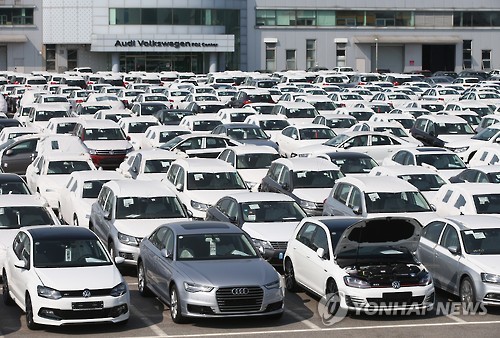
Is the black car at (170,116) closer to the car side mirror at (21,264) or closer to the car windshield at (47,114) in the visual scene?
the car windshield at (47,114)

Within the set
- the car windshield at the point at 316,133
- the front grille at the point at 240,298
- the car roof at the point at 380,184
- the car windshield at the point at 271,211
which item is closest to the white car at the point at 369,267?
the front grille at the point at 240,298

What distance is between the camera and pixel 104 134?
37375 millimetres

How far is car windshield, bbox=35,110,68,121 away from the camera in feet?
148

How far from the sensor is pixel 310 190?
87.4ft

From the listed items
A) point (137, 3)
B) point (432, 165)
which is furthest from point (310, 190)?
point (137, 3)

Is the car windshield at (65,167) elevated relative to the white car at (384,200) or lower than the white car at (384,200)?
elevated

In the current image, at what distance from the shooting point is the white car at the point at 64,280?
648 inches

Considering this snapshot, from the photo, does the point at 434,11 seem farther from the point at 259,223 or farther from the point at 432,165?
the point at 259,223

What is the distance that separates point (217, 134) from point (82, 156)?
7.28 m

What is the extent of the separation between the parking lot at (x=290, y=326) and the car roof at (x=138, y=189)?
4410 millimetres

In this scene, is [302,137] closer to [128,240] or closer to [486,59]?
[128,240]

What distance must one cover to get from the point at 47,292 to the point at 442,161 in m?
15.3

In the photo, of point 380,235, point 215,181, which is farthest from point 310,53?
point 380,235

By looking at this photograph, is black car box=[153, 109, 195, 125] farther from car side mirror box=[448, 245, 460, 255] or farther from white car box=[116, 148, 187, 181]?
car side mirror box=[448, 245, 460, 255]
